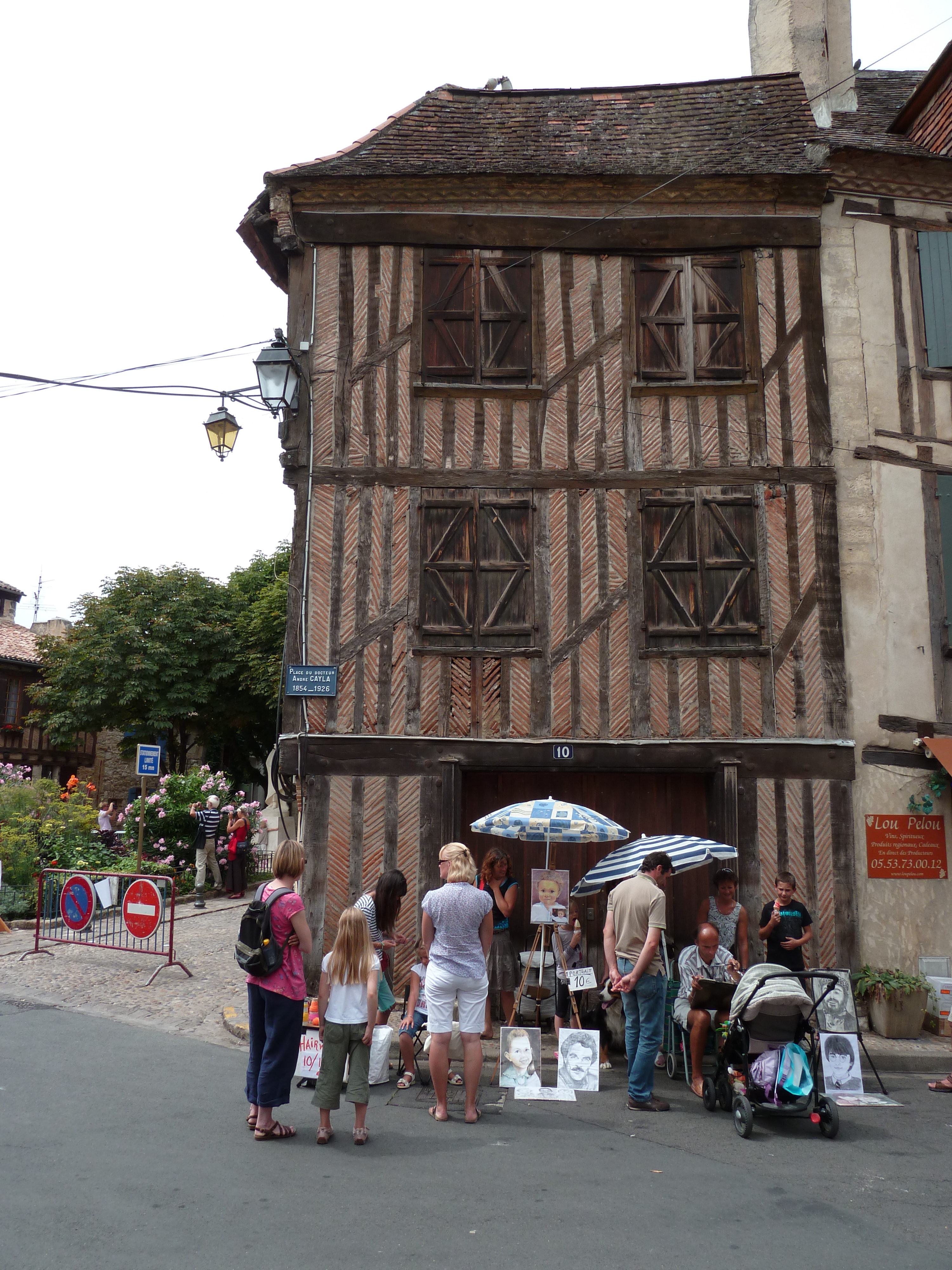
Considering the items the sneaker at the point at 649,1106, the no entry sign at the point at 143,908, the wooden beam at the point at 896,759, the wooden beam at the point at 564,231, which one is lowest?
the sneaker at the point at 649,1106

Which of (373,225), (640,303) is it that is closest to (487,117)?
(373,225)

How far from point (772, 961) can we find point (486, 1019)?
2515 millimetres

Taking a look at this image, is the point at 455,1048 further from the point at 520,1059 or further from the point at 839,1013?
the point at 839,1013

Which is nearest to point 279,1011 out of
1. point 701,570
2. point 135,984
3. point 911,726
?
point 135,984

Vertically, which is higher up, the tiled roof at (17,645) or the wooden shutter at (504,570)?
the tiled roof at (17,645)

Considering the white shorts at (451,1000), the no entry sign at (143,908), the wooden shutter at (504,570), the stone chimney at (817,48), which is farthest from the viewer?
the stone chimney at (817,48)

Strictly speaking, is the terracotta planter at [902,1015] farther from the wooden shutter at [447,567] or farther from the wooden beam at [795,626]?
the wooden shutter at [447,567]

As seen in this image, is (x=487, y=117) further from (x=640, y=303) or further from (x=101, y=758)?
(x=101, y=758)

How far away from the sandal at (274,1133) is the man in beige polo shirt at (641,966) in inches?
88.2

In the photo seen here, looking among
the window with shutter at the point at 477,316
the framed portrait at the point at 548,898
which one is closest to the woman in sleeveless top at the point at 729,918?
the framed portrait at the point at 548,898

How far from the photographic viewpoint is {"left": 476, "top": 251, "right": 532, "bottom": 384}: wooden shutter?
414 inches

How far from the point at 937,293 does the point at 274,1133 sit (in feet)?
32.9

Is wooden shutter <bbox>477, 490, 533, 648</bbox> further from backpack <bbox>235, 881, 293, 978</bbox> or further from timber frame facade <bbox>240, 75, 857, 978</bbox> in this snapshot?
backpack <bbox>235, 881, 293, 978</bbox>

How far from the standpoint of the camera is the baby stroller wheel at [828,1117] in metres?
5.82
